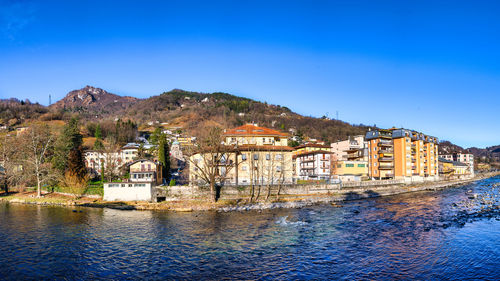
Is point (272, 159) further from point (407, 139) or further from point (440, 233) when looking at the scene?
point (407, 139)

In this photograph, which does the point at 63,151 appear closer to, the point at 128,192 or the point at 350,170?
the point at 128,192

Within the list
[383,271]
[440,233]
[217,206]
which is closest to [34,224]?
[217,206]

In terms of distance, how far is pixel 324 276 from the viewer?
19.0 meters

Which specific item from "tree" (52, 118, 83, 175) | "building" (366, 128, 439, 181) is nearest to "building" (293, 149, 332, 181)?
"building" (366, 128, 439, 181)

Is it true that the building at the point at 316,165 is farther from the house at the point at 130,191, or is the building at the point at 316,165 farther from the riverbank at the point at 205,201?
the house at the point at 130,191

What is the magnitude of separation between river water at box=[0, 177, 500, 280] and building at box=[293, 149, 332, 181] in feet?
114

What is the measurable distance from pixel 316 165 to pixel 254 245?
181 feet

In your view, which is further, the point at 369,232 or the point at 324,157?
the point at 324,157

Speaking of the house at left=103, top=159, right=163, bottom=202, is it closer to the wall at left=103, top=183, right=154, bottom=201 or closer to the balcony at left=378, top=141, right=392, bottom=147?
the wall at left=103, top=183, right=154, bottom=201

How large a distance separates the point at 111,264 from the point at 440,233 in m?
30.2

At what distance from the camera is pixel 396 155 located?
275 ft

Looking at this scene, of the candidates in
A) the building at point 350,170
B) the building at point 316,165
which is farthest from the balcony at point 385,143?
the building at point 316,165

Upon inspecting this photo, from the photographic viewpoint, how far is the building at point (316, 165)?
76375 millimetres

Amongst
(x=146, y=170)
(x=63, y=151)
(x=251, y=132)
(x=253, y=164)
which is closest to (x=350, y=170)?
(x=251, y=132)
